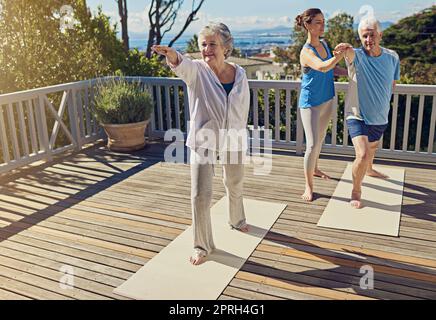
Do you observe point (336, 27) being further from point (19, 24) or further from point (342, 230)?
point (342, 230)

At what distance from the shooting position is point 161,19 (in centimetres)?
1977

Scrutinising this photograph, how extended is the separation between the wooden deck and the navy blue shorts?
Result: 2.03 ft

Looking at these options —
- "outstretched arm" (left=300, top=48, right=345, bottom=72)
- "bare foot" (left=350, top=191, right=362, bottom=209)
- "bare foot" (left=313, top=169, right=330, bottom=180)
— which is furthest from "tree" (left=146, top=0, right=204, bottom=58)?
"bare foot" (left=350, top=191, right=362, bottom=209)

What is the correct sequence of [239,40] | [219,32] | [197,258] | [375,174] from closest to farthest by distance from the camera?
[219,32] < [197,258] < [375,174] < [239,40]

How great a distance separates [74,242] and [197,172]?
1.15 meters

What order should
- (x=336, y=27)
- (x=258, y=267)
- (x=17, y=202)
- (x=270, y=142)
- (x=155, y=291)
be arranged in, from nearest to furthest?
(x=155, y=291) < (x=258, y=267) < (x=17, y=202) < (x=270, y=142) < (x=336, y=27)

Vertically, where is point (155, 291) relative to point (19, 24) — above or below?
below

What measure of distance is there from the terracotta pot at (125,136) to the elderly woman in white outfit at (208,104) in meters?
2.87

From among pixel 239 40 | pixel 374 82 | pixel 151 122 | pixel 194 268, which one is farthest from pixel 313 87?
pixel 151 122

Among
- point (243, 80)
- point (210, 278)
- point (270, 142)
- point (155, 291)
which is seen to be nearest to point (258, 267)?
point (210, 278)

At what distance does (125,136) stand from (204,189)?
9.87 ft

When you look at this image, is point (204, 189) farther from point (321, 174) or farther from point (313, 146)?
point (321, 174)

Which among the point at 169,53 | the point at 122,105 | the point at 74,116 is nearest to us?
the point at 169,53

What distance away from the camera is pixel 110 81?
582 centimetres
